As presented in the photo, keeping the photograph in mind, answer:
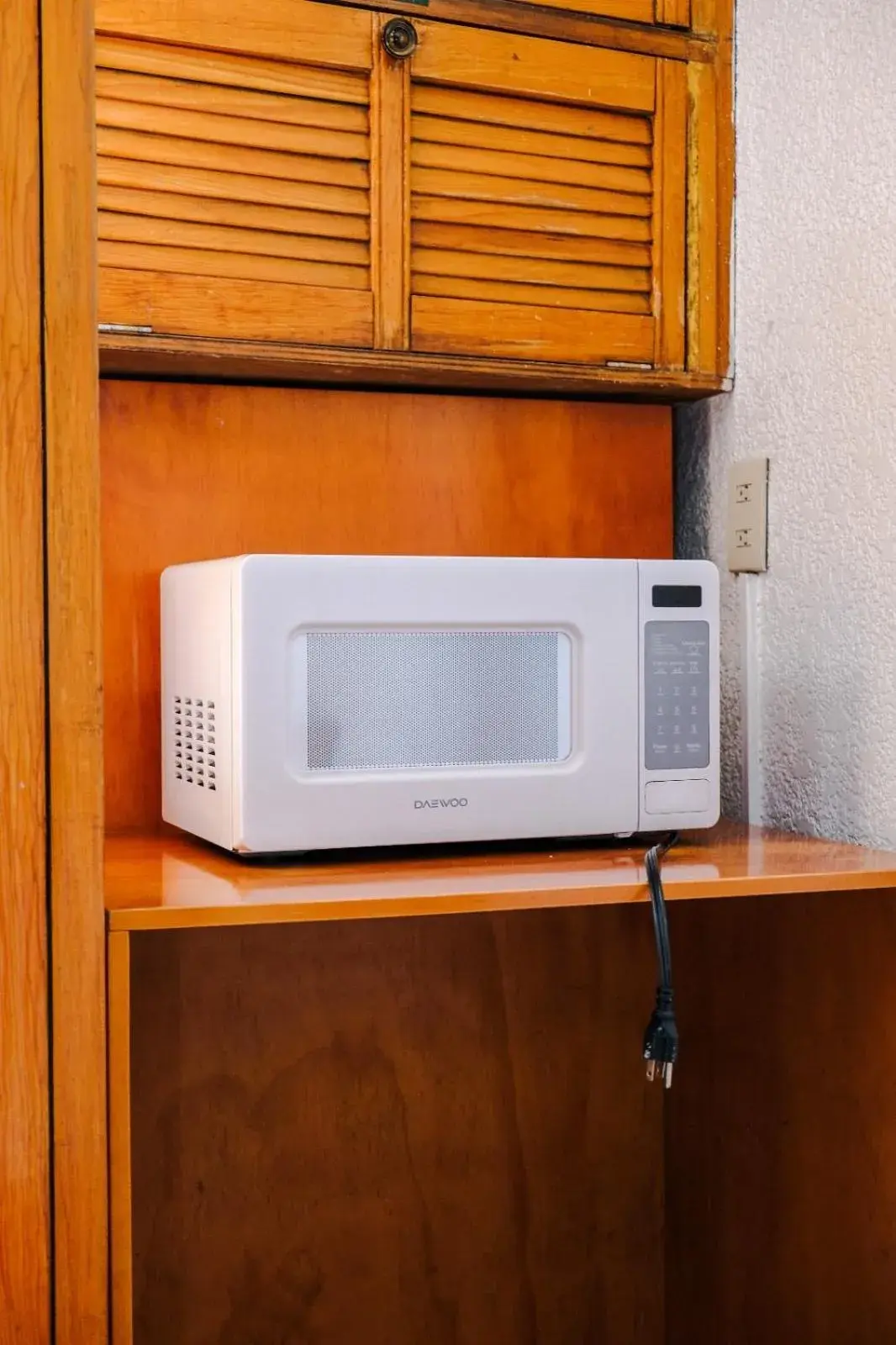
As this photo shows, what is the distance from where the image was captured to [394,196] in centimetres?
139

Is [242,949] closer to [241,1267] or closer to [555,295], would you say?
[241,1267]

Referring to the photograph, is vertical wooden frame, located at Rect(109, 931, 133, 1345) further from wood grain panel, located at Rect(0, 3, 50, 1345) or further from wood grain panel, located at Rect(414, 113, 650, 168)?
wood grain panel, located at Rect(414, 113, 650, 168)

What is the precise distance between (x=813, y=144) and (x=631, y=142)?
205 millimetres

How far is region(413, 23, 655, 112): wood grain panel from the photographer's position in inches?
55.0

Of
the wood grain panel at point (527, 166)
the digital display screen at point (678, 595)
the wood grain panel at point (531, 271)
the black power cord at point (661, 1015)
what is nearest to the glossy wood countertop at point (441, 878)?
the black power cord at point (661, 1015)

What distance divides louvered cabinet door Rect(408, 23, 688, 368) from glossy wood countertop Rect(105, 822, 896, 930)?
55cm

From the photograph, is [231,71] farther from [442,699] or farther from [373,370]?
[442,699]

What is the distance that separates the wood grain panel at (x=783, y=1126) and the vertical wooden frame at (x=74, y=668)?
2.40ft

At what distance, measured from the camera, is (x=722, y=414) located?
157 cm

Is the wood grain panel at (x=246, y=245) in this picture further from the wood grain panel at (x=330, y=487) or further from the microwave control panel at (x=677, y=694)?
the microwave control panel at (x=677, y=694)

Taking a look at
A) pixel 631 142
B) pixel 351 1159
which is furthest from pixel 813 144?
pixel 351 1159

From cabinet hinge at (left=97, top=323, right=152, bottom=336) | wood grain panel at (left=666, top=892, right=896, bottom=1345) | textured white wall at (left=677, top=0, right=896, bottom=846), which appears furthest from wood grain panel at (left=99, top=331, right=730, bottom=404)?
wood grain panel at (left=666, top=892, right=896, bottom=1345)

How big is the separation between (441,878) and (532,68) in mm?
866

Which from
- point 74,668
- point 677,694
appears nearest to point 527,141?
point 677,694
